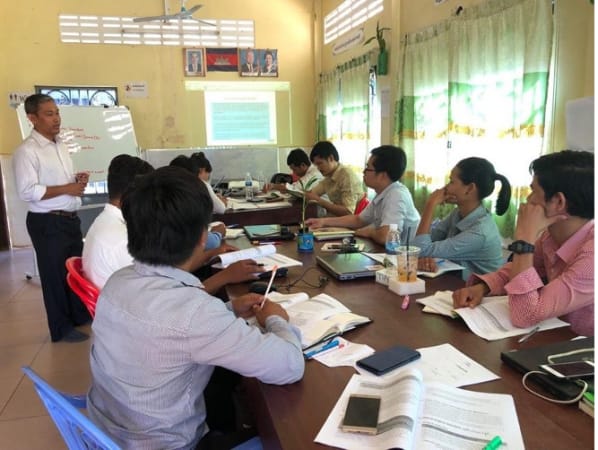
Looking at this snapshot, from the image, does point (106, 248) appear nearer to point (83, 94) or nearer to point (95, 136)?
point (95, 136)

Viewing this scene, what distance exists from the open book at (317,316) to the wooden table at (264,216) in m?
2.06

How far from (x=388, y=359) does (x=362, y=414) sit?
234 mm

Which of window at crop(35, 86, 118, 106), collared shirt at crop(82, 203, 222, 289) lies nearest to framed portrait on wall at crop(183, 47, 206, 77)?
window at crop(35, 86, 118, 106)

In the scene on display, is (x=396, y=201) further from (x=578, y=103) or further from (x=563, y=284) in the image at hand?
(x=563, y=284)

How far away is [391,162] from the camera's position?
2.74 metres

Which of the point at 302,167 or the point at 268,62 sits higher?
the point at 268,62

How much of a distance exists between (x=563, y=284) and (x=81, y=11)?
20.5ft

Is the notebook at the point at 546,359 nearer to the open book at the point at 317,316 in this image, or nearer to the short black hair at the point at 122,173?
the open book at the point at 317,316

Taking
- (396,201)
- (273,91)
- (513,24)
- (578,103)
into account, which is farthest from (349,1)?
(578,103)

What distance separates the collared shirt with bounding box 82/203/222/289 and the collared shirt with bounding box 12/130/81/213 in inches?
53.7

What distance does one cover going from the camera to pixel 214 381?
1.68 metres

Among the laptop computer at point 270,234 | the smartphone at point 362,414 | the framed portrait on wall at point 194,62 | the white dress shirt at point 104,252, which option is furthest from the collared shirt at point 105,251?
the framed portrait on wall at point 194,62

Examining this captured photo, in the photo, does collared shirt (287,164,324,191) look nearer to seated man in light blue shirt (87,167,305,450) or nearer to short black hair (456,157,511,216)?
short black hair (456,157,511,216)

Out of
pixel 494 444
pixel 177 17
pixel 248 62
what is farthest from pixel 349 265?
pixel 248 62
